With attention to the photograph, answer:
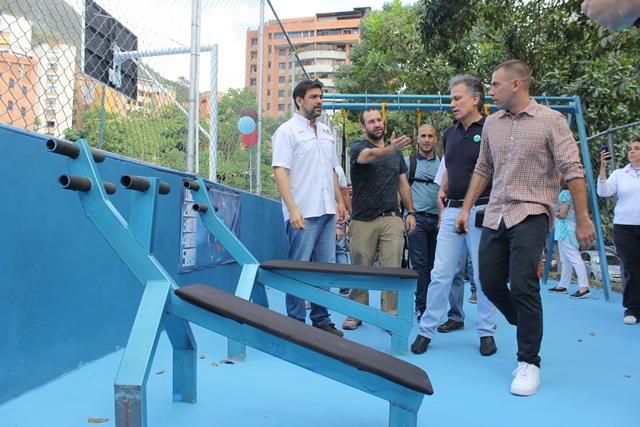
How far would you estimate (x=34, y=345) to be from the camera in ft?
8.63

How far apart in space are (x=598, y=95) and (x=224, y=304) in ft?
34.5

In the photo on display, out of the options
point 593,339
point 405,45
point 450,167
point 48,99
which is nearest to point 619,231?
point 593,339

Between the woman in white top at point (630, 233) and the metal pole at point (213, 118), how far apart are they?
412 cm

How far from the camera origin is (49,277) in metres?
2.77

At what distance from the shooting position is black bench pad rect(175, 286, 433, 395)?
1.87 metres

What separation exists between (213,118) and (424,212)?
2256 mm

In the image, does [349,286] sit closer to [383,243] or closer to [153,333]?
[383,243]

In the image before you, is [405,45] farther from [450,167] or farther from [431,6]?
[450,167]

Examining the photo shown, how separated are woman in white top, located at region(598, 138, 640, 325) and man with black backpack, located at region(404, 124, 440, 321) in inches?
75.1

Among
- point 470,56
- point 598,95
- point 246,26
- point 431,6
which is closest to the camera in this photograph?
point 246,26

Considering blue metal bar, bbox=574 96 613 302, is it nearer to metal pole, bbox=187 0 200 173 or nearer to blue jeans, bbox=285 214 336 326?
blue jeans, bbox=285 214 336 326

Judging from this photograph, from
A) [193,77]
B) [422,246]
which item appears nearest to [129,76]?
[193,77]

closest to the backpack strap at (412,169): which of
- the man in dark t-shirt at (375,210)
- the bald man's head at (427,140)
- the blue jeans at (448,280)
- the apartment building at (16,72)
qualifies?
the bald man's head at (427,140)

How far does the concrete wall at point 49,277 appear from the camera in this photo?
2.48 metres
